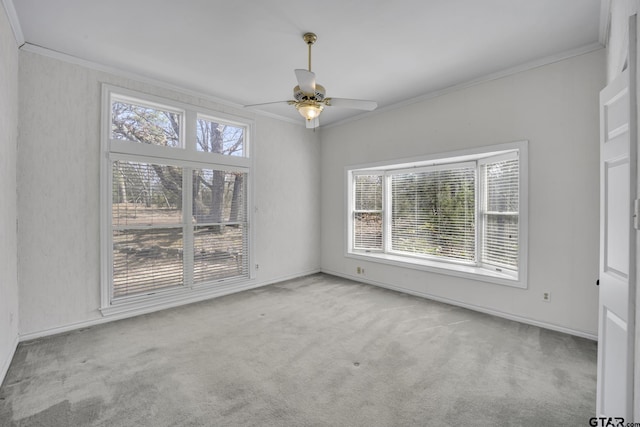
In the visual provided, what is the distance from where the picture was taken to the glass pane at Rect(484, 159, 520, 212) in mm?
3633

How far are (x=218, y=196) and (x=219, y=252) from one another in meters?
0.84

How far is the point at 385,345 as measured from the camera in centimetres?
283

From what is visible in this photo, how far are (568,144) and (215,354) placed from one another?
4049 mm

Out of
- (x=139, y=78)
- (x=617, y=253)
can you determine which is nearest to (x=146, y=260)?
(x=139, y=78)

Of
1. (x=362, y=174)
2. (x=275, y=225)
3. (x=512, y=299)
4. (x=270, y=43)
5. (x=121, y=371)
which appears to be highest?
(x=270, y=43)

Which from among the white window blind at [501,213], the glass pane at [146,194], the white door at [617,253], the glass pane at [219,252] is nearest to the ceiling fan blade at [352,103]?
the white door at [617,253]

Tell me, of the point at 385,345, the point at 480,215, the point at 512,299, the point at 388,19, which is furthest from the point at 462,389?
the point at 388,19

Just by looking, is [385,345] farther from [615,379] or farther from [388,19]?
[388,19]

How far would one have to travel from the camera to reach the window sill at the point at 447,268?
351 centimetres

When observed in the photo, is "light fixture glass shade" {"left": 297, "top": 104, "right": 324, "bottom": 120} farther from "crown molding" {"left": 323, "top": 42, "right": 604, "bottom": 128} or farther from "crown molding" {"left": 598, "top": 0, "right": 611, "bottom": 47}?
"crown molding" {"left": 598, "top": 0, "right": 611, "bottom": 47}

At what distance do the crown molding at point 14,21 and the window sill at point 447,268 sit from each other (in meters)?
4.83

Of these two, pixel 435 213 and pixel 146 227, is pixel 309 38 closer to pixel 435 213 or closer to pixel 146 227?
pixel 146 227

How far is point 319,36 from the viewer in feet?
9.08

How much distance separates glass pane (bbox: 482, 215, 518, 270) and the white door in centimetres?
210
